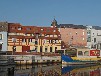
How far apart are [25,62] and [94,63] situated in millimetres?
15882

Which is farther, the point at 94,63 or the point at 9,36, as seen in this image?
the point at 9,36

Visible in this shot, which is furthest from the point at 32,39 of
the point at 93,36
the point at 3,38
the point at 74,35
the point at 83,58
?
the point at 93,36

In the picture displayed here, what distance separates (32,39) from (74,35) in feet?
103

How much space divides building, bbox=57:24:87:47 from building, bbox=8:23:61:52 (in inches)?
844

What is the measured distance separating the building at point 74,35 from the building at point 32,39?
70.3ft

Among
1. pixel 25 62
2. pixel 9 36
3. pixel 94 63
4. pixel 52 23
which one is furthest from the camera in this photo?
pixel 52 23

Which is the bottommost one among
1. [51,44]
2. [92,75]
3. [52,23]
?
[92,75]

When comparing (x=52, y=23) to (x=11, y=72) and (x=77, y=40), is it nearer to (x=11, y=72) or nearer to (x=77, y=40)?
(x=77, y=40)

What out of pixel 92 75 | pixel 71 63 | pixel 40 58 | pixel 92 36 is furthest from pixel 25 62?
pixel 92 36

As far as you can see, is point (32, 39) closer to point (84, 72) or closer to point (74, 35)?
point (84, 72)

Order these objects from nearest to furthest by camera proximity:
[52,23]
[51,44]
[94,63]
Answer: [94,63] → [51,44] → [52,23]

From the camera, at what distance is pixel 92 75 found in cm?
4409

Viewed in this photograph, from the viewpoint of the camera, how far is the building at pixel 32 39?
74.7m

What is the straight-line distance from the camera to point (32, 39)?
7656cm
